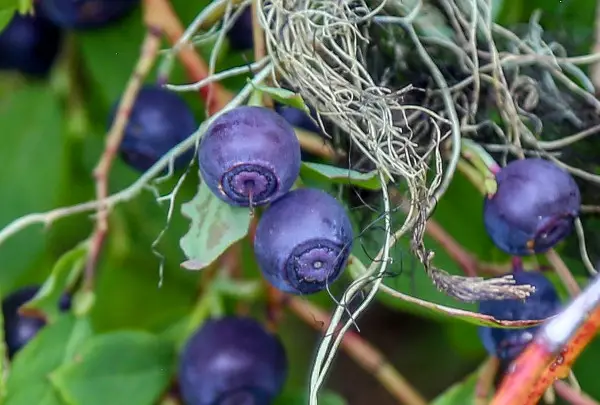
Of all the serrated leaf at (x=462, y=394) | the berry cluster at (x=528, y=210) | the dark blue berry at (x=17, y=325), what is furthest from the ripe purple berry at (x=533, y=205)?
the dark blue berry at (x=17, y=325)

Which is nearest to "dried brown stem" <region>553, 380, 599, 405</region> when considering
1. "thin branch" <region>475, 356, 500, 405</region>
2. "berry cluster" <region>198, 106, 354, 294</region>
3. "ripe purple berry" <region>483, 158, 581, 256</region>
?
"thin branch" <region>475, 356, 500, 405</region>

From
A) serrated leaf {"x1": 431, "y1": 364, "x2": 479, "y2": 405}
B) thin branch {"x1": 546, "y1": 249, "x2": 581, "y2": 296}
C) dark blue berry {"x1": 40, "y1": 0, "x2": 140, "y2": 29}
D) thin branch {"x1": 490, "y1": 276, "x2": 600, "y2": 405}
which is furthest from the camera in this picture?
dark blue berry {"x1": 40, "y1": 0, "x2": 140, "y2": 29}

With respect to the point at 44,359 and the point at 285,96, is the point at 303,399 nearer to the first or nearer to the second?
the point at 44,359

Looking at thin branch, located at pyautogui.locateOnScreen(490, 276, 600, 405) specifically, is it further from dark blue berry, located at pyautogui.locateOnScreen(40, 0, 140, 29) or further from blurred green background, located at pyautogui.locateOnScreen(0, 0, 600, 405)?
dark blue berry, located at pyautogui.locateOnScreen(40, 0, 140, 29)

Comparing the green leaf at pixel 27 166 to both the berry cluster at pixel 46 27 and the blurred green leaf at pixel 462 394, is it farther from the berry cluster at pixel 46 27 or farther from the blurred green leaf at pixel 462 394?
the blurred green leaf at pixel 462 394

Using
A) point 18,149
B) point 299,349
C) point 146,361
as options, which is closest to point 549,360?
point 146,361

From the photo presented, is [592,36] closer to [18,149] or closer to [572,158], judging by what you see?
[572,158]
